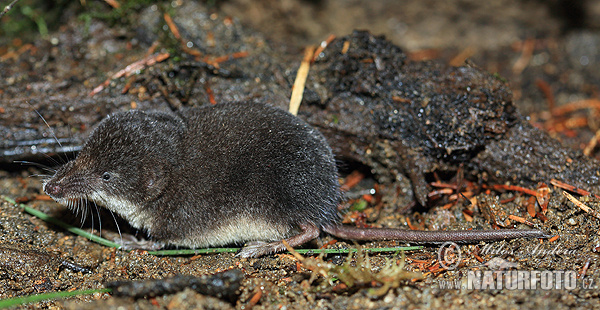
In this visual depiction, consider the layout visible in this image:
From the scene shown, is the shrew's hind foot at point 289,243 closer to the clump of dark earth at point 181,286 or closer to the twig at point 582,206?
the clump of dark earth at point 181,286

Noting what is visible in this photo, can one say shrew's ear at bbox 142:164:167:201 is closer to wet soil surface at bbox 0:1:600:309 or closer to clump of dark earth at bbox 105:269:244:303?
wet soil surface at bbox 0:1:600:309

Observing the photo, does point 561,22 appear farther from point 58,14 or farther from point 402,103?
point 58,14

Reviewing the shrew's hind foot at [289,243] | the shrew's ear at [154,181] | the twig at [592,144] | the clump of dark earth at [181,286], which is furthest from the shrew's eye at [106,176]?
the twig at [592,144]

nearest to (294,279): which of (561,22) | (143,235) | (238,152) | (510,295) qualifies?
(238,152)

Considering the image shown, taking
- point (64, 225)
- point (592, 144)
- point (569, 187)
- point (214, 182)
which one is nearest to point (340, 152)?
point (214, 182)

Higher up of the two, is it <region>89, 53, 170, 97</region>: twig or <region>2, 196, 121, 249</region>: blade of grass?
<region>89, 53, 170, 97</region>: twig

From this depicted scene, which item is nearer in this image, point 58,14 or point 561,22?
point 58,14

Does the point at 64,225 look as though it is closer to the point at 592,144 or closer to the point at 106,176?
the point at 106,176

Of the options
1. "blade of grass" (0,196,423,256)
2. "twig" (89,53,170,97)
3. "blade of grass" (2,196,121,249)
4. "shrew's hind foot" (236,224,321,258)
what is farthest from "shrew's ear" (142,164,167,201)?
"twig" (89,53,170,97)
